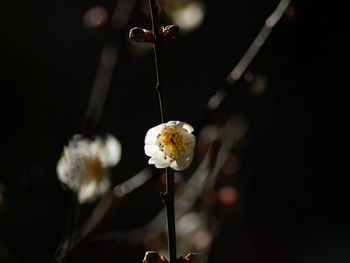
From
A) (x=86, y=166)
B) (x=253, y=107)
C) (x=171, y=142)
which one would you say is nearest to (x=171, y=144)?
(x=171, y=142)

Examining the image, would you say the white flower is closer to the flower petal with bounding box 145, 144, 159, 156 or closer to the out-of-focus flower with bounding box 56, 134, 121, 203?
the flower petal with bounding box 145, 144, 159, 156

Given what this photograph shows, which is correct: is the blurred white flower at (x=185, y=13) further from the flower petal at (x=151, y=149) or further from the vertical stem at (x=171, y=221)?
→ the vertical stem at (x=171, y=221)

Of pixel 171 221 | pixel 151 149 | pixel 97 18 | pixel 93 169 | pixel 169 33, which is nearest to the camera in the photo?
pixel 171 221

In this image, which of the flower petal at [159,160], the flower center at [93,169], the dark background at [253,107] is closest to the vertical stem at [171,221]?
the flower petal at [159,160]

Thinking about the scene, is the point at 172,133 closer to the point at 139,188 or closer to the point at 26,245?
the point at 139,188

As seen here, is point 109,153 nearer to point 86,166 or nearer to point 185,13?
point 86,166

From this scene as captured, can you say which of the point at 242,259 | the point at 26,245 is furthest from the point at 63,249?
the point at 242,259

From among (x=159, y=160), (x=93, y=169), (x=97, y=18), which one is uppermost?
(x=97, y=18)

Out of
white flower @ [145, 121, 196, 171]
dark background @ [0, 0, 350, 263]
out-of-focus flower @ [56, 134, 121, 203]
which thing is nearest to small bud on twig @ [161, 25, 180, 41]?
white flower @ [145, 121, 196, 171]

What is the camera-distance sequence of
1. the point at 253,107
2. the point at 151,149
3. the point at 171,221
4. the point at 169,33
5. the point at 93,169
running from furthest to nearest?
the point at 253,107, the point at 93,169, the point at 151,149, the point at 169,33, the point at 171,221
